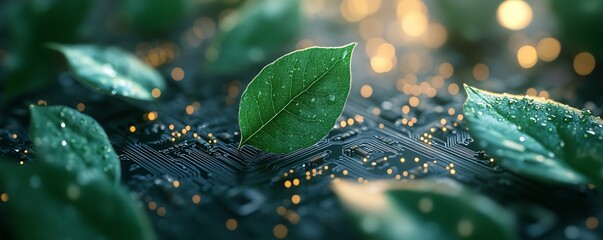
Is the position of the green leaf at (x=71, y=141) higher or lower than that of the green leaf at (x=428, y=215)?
lower

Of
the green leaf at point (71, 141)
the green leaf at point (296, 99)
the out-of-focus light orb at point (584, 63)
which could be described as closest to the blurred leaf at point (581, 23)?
the out-of-focus light orb at point (584, 63)

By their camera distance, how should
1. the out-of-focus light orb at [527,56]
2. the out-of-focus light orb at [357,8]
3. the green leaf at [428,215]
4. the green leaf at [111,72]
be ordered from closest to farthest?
1. the green leaf at [428,215]
2. the green leaf at [111,72]
3. the out-of-focus light orb at [527,56]
4. the out-of-focus light orb at [357,8]

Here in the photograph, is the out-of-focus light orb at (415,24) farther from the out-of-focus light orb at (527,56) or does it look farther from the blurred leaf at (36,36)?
the blurred leaf at (36,36)

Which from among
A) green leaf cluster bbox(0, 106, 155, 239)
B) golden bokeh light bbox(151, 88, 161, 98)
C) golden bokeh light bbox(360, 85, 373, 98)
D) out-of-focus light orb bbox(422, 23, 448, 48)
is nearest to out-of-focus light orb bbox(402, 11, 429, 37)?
out-of-focus light orb bbox(422, 23, 448, 48)

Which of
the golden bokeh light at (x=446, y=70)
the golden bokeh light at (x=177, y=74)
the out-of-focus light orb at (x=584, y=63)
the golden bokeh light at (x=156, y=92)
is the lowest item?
the golden bokeh light at (x=177, y=74)

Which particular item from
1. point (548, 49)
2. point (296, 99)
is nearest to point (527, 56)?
point (548, 49)

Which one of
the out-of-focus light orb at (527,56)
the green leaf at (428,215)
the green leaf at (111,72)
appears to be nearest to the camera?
the green leaf at (428,215)

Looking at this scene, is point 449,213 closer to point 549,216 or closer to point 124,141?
point 549,216
